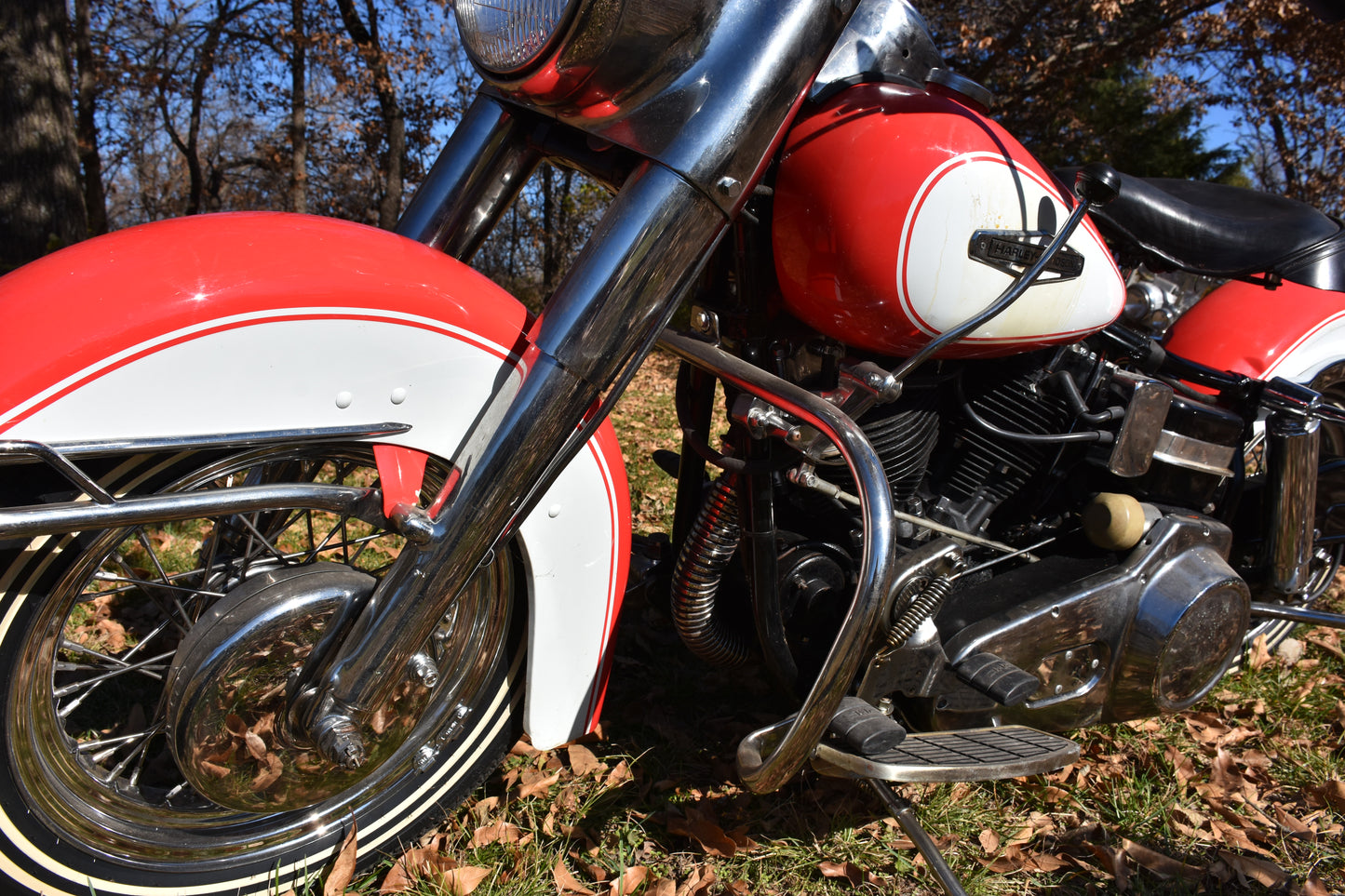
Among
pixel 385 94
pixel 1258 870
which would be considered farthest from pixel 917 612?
pixel 385 94

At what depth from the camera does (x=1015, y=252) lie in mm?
1478

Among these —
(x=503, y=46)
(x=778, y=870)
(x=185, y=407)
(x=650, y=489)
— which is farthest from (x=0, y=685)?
(x=650, y=489)

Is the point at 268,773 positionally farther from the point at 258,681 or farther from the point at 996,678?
the point at 996,678

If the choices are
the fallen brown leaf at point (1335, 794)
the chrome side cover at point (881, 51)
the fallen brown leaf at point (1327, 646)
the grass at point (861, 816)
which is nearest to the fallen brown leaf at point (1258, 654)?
the grass at point (861, 816)

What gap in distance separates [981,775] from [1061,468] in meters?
0.74

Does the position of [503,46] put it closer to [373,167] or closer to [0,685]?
[0,685]

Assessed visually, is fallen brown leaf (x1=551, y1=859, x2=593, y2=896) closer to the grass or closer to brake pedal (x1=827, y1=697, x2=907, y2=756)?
the grass

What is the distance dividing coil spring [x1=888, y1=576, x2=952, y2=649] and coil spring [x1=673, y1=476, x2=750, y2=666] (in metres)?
0.33

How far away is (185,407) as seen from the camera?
112 centimetres

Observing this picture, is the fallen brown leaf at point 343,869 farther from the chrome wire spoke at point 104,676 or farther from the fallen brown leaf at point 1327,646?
the fallen brown leaf at point 1327,646

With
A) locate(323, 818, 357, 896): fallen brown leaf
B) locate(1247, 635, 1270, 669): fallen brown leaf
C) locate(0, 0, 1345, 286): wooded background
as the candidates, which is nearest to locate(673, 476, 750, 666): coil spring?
locate(323, 818, 357, 896): fallen brown leaf

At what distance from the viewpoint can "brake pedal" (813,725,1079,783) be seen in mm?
1466

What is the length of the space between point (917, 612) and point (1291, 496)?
3.64 ft

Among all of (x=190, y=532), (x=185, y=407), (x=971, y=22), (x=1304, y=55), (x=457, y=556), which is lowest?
(x=190, y=532)
